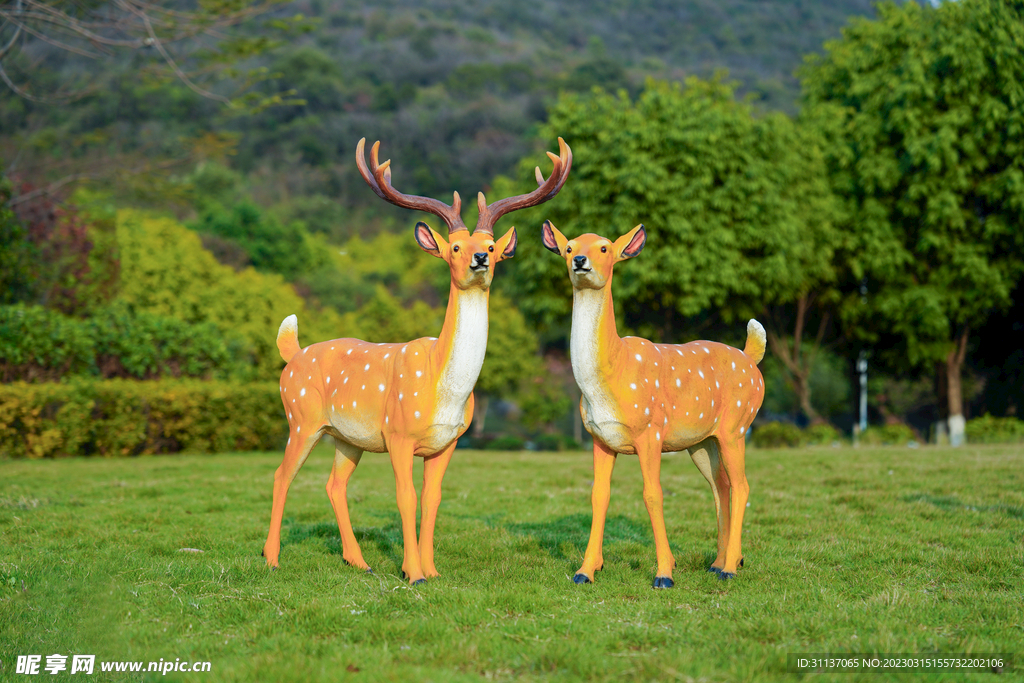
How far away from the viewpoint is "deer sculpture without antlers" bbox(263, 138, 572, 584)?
6.71 m

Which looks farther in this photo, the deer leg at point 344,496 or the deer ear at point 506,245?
the deer leg at point 344,496

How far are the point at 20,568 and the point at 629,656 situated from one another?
503 cm

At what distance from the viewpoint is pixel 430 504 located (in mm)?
6906

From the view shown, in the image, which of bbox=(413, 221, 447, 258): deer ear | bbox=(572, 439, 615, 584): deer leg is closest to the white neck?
bbox=(572, 439, 615, 584): deer leg

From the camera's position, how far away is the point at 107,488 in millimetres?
11289

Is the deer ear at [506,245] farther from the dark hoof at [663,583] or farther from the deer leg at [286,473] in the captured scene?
the dark hoof at [663,583]

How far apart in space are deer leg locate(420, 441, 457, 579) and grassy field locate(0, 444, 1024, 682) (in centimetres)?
20

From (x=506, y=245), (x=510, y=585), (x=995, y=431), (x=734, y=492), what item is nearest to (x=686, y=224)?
(x=995, y=431)

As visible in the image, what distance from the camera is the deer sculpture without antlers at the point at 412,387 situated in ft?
22.0

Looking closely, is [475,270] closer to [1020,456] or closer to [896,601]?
[896,601]

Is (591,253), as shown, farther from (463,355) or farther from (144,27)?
(144,27)

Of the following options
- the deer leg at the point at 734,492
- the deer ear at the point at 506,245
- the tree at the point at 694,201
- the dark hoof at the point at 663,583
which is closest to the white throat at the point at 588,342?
the deer ear at the point at 506,245

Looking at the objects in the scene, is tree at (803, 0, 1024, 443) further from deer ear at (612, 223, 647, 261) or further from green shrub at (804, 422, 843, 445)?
deer ear at (612, 223, 647, 261)

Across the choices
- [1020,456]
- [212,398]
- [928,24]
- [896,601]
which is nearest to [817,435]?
[1020,456]
